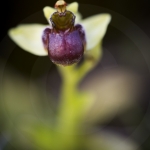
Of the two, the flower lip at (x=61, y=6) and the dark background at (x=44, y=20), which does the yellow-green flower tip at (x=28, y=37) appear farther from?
the dark background at (x=44, y=20)

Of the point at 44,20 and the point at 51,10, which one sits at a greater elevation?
the point at 51,10

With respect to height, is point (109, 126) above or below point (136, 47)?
below

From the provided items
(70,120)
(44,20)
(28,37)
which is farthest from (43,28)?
(44,20)

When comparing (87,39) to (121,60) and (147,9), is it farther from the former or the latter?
(147,9)

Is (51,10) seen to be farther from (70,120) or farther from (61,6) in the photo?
(70,120)

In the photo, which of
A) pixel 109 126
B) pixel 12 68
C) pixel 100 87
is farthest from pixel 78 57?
pixel 12 68

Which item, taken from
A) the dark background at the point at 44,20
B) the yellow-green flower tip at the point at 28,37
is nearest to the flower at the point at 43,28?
the yellow-green flower tip at the point at 28,37
